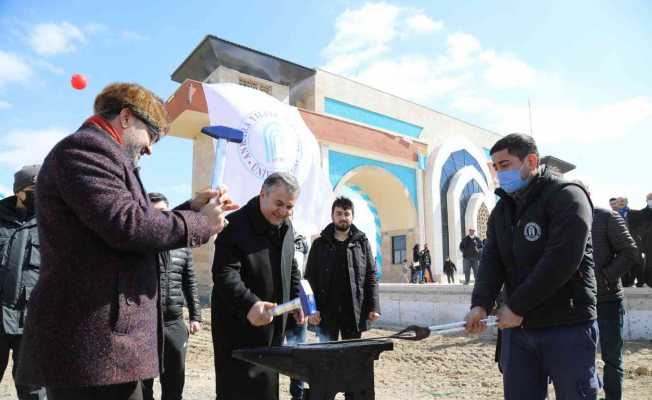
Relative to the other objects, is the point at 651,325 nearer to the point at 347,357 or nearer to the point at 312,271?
the point at 312,271

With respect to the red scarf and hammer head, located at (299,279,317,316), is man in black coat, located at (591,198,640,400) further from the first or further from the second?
the red scarf

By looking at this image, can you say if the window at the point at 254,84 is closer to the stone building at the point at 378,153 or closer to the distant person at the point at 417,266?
the stone building at the point at 378,153

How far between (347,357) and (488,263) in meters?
1.40

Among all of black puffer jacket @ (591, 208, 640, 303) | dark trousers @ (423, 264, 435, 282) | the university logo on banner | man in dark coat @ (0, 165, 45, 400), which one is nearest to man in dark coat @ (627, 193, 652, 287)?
black puffer jacket @ (591, 208, 640, 303)

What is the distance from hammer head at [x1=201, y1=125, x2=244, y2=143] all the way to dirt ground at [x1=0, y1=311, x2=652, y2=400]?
3.65m

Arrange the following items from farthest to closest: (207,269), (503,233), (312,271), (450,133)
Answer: (450,133)
(207,269)
(312,271)
(503,233)

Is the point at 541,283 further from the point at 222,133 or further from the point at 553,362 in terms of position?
the point at 222,133

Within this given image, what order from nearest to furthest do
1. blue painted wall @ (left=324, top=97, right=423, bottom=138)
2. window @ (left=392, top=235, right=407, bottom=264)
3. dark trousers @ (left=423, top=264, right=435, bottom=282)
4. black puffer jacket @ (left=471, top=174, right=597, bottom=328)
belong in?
black puffer jacket @ (left=471, top=174, right=597, bottom=328) → dark trousers @ (left=423, top=264, right=435, bottom=282) → blue painted wall @ (left=324, top=97, right=423, bottom=138) → window @ (left=392, top=235, right=407, bottom=264)

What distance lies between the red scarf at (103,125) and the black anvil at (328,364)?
0.95 meters

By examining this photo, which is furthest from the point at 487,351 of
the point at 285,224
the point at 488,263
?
the point at 285,224

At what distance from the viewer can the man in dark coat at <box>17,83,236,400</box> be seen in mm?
1401

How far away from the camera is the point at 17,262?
3.30 meters

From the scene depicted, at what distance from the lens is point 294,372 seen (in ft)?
5.82

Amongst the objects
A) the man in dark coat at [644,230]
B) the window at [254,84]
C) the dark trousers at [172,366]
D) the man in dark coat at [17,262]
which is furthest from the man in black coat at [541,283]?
the window at [254,84]
